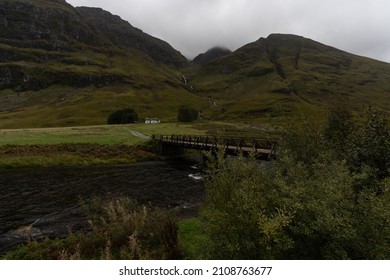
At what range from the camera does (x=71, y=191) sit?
33312 millimetres

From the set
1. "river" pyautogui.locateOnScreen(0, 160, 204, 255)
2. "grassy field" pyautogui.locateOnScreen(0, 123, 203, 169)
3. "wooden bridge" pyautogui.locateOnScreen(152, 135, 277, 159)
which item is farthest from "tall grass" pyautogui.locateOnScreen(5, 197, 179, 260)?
"grassy field" pyautogui.locateOnScreen(0, 123, 203, 169)

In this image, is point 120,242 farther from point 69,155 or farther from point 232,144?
point 69,155

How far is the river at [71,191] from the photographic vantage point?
73.8 feet

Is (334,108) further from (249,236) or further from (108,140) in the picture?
(108,140)

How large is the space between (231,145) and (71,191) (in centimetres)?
2121

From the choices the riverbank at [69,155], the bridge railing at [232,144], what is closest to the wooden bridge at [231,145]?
the bridge railing at [232,144]

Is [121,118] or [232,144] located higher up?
[232,144]

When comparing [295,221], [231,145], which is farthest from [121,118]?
[295,221]

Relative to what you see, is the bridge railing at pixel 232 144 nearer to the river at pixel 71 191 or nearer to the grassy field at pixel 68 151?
the river at pixel 71 191

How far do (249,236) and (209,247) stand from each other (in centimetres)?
174

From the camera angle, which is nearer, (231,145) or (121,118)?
(231,145)

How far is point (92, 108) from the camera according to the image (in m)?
179

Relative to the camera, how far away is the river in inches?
886

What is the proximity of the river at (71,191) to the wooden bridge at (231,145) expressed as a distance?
420 centimetres
